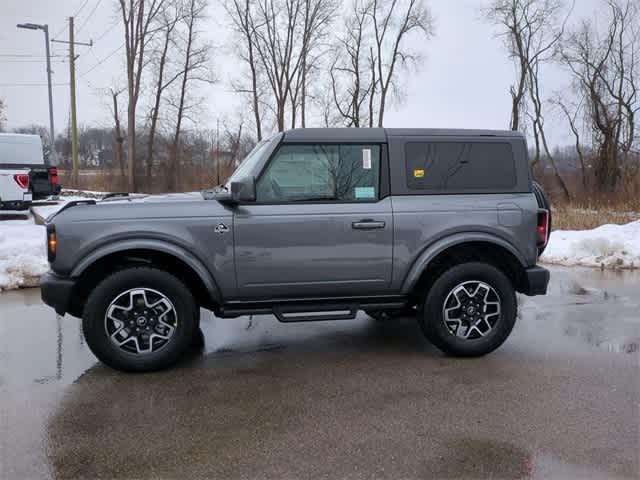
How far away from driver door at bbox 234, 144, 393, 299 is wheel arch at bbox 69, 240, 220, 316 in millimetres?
333

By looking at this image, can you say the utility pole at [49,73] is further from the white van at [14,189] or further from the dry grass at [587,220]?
the dry grass at [587,220]

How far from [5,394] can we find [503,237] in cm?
419

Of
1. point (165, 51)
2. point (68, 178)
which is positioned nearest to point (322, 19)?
point (165, 51)

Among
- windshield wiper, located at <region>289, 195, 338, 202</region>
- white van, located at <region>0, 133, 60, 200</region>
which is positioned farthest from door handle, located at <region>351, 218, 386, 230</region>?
white van, located at <region>0, 133, 60, 200</region>

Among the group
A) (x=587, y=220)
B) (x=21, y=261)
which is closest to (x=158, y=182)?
(x=587, y=220)

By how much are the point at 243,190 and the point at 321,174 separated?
0.75 m

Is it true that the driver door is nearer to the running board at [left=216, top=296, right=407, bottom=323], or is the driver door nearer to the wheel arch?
the running board at [left=216, top=296, right=407, bottom=323]

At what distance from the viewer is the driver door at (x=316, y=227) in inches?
178

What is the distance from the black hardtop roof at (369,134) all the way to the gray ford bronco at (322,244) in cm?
1

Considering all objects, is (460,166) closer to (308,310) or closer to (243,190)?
(308,310)

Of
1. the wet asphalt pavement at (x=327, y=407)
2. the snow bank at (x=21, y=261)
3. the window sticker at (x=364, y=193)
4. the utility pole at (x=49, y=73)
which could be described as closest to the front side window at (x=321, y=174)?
the window sticker at (x=364, y=193)

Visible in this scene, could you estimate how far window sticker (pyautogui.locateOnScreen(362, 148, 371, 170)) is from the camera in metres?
4.79

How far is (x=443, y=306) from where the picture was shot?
15.7 ft

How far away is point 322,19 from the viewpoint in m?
34.6
